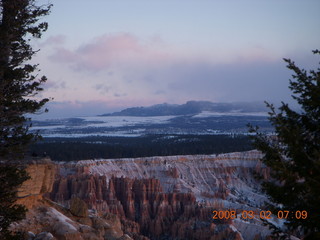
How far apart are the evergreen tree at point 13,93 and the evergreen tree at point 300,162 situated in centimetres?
822

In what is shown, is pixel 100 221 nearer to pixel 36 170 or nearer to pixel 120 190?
pixel 36 170

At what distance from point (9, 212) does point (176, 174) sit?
45.5 m

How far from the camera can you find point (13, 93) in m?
13.3

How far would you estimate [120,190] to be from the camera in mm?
48094

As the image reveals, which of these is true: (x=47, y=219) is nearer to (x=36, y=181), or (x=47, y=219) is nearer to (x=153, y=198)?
(x=36, y=181)

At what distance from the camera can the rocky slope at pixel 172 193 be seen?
127 feet

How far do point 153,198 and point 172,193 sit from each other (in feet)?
7.96

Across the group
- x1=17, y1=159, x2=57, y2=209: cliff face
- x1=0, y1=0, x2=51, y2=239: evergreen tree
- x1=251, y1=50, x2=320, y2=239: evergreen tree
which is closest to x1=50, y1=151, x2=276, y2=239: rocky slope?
x1=17, y1=159, x2=57, y2=209: cliff face

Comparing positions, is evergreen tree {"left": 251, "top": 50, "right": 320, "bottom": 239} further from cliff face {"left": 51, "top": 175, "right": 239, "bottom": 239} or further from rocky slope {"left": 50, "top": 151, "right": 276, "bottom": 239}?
cliff face {"left": 51, "top": 175, "right": 239, "bottom": 239}

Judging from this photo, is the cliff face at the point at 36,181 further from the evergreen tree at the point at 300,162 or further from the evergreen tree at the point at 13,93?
the evergreen tree at the point at 300,162

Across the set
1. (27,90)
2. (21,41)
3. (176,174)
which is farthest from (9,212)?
(176,174)

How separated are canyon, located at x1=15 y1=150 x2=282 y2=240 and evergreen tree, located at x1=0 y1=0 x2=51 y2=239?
3748 mm

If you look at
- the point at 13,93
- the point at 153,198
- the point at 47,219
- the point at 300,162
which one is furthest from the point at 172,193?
the point at 300,162

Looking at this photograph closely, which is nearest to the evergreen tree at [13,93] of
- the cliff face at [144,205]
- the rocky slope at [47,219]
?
the rocky slope at [47,219]
